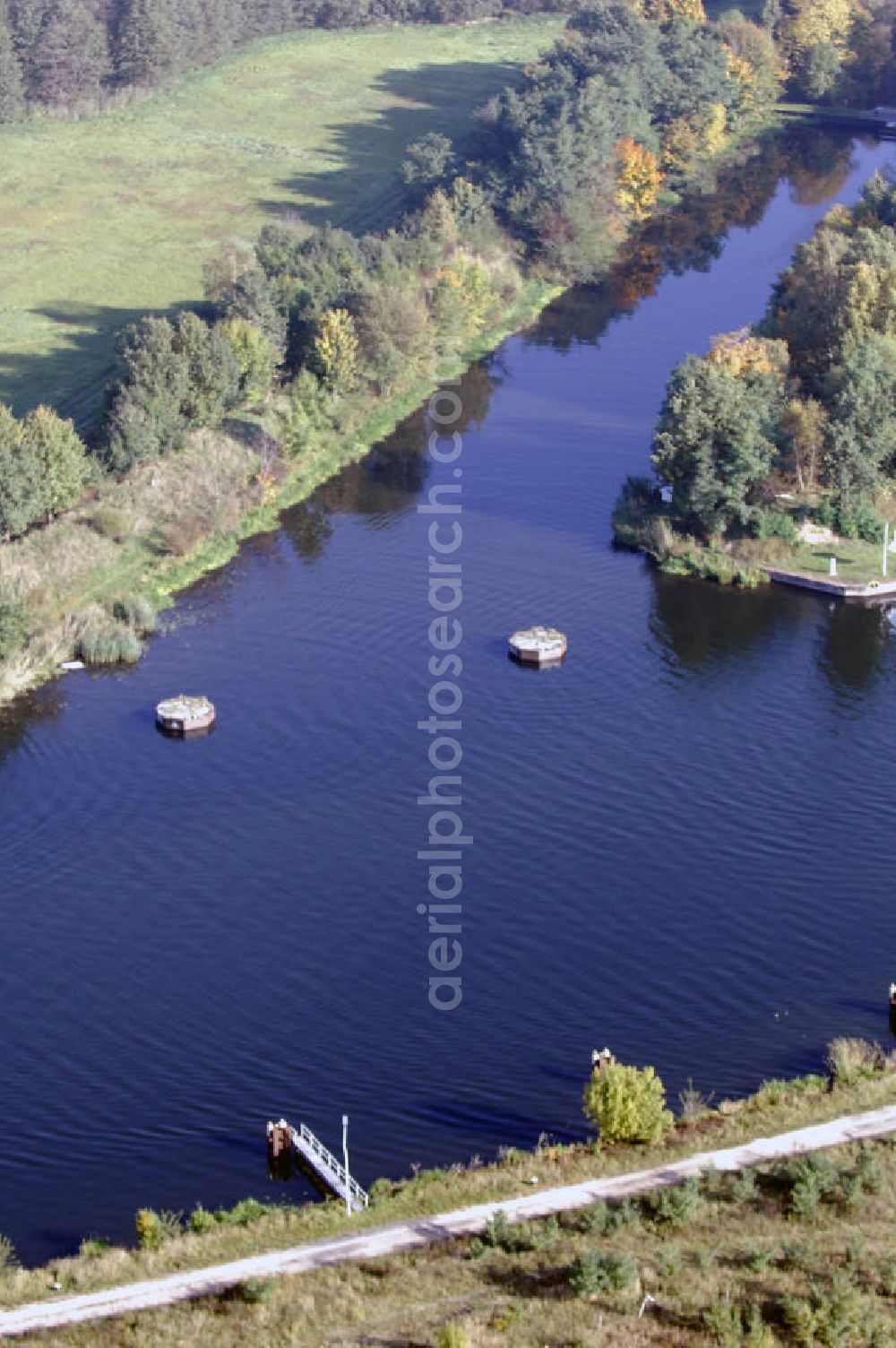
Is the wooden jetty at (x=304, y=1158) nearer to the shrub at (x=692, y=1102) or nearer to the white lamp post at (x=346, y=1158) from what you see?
the white lamp post at (x=346, y=1158)

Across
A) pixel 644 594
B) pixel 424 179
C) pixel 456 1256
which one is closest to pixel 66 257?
pixel 424 179

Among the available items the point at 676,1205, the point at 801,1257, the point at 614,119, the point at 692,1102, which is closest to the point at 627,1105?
the point at 692,1102

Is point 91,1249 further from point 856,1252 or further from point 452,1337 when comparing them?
point 856,1252

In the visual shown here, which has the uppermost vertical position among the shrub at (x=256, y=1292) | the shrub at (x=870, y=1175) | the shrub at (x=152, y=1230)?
the shrub at (x=870, y=1175)

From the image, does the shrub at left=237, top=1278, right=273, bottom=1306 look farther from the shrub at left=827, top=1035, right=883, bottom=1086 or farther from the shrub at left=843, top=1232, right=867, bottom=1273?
the shrub at left=827, top=1035, right=883, bottom=1086

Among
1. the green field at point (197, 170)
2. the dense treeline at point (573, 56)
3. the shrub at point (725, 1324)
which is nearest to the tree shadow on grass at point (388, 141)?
the green field at point (197, 170)

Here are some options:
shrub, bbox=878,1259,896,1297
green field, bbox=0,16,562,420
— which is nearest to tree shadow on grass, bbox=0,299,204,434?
green field, bbox=0,16,562,420

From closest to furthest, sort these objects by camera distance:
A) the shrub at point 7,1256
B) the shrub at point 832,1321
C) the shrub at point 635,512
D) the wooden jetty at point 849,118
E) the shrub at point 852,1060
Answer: the shrub at point 832,1321, the shrub at point 7,1256, the shrub at point 852,1060, the shrub at point 635,512, the wooden jetty at point 849,118
